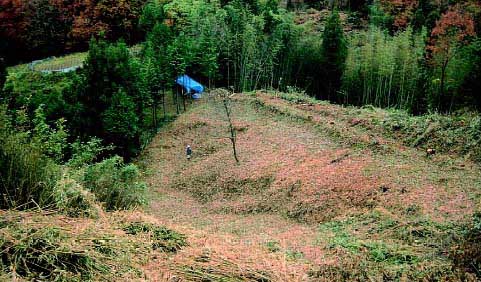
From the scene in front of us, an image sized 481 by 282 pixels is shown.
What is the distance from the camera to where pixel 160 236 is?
14.9ft

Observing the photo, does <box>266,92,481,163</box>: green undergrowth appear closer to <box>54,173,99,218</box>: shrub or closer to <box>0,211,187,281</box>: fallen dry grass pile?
<box>54,173,99,218</box>: shrub

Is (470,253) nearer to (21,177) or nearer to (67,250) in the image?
(67,250)

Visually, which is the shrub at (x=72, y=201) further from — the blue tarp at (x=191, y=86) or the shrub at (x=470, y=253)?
the blue tarp at (x=191, y=86)

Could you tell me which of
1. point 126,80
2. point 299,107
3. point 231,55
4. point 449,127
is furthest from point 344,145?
point 231,55

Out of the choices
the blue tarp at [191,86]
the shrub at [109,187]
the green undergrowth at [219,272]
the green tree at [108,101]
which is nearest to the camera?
the green undergrowth at [219,272]

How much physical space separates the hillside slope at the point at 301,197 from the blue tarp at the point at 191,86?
3.55 ft

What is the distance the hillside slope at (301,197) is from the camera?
4863 millimetres

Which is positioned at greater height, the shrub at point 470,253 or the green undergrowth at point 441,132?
the shrub at point 470,253

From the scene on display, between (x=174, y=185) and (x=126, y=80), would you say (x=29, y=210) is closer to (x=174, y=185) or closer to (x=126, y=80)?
(x=174, y=185)

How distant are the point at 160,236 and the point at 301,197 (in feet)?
26.7

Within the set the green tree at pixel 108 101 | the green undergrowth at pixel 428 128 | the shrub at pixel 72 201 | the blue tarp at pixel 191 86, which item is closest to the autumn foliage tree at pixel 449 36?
the green undergrowth at pixel 428 128

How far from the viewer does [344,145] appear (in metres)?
15.0

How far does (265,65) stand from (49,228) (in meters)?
20.4

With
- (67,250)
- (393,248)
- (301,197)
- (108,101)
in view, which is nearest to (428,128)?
(301,197)
